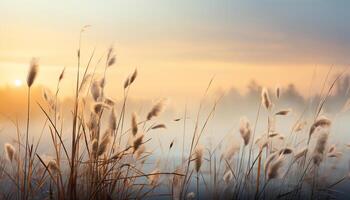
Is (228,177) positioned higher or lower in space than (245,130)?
lower

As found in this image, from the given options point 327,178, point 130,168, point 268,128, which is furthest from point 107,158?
point 327,178

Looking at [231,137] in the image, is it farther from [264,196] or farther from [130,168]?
[130,168]

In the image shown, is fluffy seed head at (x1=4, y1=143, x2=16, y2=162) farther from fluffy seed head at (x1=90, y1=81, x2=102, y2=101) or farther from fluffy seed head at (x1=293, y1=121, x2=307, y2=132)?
fluffy seed head at (x1=293, y1=121, x2=307, y2=132)

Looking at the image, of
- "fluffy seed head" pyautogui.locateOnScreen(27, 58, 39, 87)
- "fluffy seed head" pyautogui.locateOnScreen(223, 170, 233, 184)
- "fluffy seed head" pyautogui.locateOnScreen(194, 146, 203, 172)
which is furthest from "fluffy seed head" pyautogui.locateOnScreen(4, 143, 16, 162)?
"fluffy seed head" pyautogui.locateOnScreen(223, 170, 233, 184)

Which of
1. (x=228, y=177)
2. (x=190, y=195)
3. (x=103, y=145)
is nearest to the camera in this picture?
(x=103, y=145)

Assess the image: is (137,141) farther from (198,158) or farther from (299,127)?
(299,127)

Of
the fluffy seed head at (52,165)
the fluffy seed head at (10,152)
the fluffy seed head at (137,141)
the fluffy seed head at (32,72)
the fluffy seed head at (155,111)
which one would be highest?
the fluffy seed head at (32,72)

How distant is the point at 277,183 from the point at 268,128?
0.29 meters

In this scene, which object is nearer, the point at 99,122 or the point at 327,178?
the point at 99,122

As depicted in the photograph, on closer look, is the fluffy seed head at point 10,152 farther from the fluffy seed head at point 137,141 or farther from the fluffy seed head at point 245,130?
the fluffy seed head at point 245,130

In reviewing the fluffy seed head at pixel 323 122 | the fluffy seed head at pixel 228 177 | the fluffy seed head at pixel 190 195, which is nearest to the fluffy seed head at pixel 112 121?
the fluffy seed head at pixel 190 195

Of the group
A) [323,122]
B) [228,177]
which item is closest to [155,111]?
[228,177]

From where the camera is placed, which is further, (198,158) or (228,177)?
(228,177)

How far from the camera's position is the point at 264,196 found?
2684 millimetres
